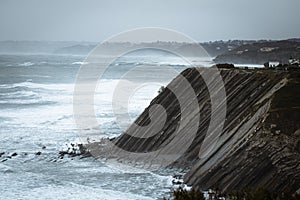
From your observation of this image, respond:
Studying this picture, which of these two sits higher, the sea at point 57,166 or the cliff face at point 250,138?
the cliff face at point 250,138

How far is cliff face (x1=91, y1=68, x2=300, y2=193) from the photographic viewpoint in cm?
1728

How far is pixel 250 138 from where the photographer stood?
18938mm

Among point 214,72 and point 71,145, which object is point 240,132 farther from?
point 71,145

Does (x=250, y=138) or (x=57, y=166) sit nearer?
(x=250, y=138)

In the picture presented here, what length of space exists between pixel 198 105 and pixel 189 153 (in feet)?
13.2

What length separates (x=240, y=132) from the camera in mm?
20203

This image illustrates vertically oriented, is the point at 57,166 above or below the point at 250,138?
below

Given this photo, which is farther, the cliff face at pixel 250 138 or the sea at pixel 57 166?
the sea at pixel 57 166

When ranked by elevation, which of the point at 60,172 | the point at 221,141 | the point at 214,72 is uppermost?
the point at 214,72

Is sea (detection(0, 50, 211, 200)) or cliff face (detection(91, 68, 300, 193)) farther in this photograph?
sea (detection(0, 50, 211, 200))

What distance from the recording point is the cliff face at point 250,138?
17281 mm

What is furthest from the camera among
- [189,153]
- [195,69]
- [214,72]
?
[195,69]

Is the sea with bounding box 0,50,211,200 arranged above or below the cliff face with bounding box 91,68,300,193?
below

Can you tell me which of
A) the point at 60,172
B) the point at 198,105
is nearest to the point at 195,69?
the point at 198,105
